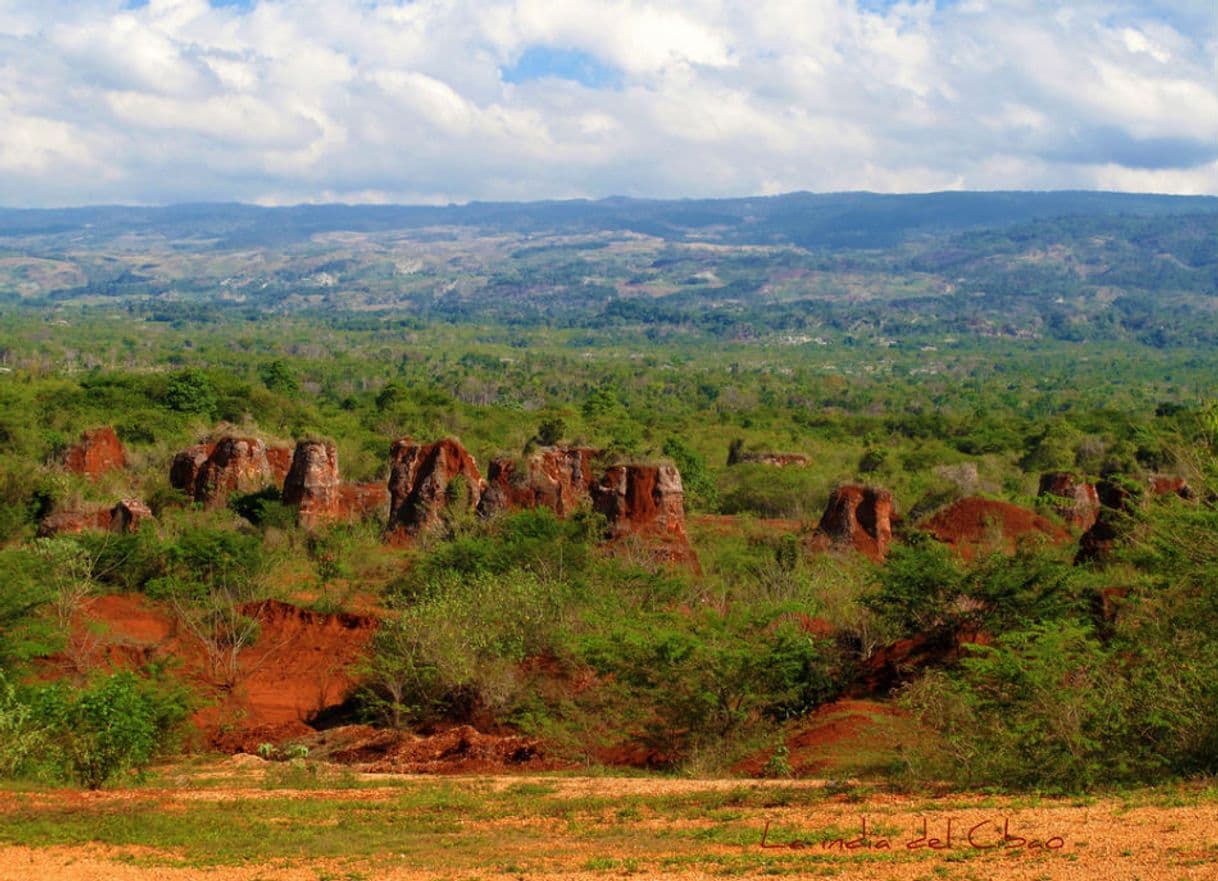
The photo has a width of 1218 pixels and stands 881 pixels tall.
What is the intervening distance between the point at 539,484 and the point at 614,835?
26.9 metres

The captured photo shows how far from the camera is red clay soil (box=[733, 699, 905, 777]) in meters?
21.1

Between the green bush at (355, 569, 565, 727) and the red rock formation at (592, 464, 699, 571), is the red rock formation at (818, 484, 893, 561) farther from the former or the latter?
the green bush at (355, 569, 565, 727)

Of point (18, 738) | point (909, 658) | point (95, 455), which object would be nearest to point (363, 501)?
point (95, 455)

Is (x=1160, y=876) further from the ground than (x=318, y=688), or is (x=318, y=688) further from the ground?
(x=1160, y=876)

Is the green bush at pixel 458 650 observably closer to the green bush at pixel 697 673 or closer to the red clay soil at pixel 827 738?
the green bush at pixel 697 673

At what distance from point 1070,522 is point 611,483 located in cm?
1557

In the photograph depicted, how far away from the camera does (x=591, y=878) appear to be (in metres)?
13.1

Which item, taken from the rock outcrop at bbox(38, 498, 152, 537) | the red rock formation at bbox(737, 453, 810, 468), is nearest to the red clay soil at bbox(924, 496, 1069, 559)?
the red rock formation at bbox(737, 453, 810, 468)

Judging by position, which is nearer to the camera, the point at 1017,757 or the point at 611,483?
the point at 1017,757

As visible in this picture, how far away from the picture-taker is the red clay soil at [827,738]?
21.1m

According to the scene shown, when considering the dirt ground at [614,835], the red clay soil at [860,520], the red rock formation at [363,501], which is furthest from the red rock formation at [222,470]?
the dirt ground at [614,835]

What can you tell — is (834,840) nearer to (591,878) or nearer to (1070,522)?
(591,878)

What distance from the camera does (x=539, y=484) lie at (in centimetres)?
4184

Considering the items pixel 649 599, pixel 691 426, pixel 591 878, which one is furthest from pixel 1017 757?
pixel 691 426
